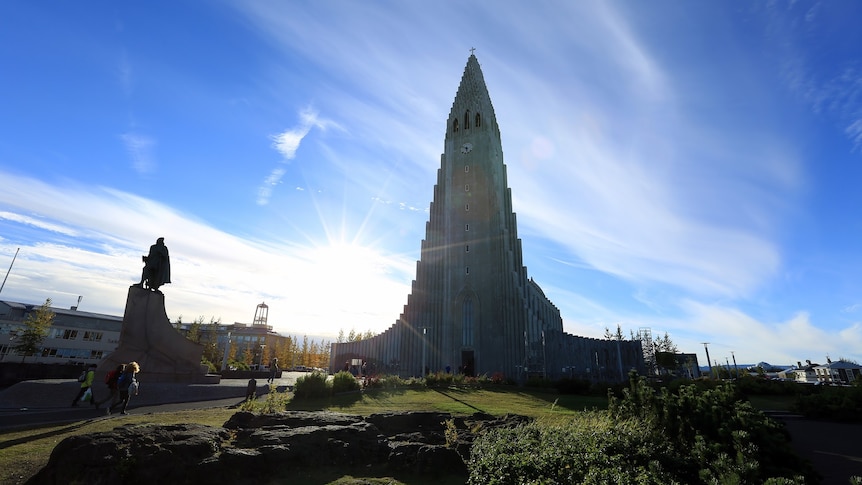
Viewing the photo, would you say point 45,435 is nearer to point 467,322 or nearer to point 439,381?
point 439,381

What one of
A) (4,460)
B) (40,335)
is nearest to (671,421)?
Result: (4,460)

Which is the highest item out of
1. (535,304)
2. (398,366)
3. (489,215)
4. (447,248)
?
(489,215)

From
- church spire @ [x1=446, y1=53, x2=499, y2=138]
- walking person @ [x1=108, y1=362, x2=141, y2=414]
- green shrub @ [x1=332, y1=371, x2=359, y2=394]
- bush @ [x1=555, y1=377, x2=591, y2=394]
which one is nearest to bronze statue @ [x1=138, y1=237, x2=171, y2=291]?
walking person @ [x1=108, y1=362, x2=141, y2=414]

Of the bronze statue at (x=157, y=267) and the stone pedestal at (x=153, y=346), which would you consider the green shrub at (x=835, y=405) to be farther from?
the bronze statue at (x=157, y=267)

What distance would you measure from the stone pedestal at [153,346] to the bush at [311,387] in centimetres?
902

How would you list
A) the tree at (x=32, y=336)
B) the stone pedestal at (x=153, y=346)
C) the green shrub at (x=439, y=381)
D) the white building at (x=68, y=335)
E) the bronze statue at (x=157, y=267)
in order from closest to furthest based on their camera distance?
1. the stone pedestal at (x=153, y=346)
2. the bronze statue at (x=157, y=267)
3. the green shrub at (x=439, y=381)
4. the tree at (x=32, y=336)
5. the white building at (x=68, y=335)

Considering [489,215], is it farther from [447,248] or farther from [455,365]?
[455,365]

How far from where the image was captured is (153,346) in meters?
21.6

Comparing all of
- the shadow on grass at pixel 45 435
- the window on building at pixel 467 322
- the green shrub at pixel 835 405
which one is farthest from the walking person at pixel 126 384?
the window on building at pixel 467 322

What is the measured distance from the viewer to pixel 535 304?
47.1 m

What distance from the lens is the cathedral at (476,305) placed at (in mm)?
41344

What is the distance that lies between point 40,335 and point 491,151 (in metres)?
58.2

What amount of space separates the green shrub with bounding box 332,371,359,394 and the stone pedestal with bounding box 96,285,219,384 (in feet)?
30.3

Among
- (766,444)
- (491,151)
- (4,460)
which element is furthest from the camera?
(491,151)
